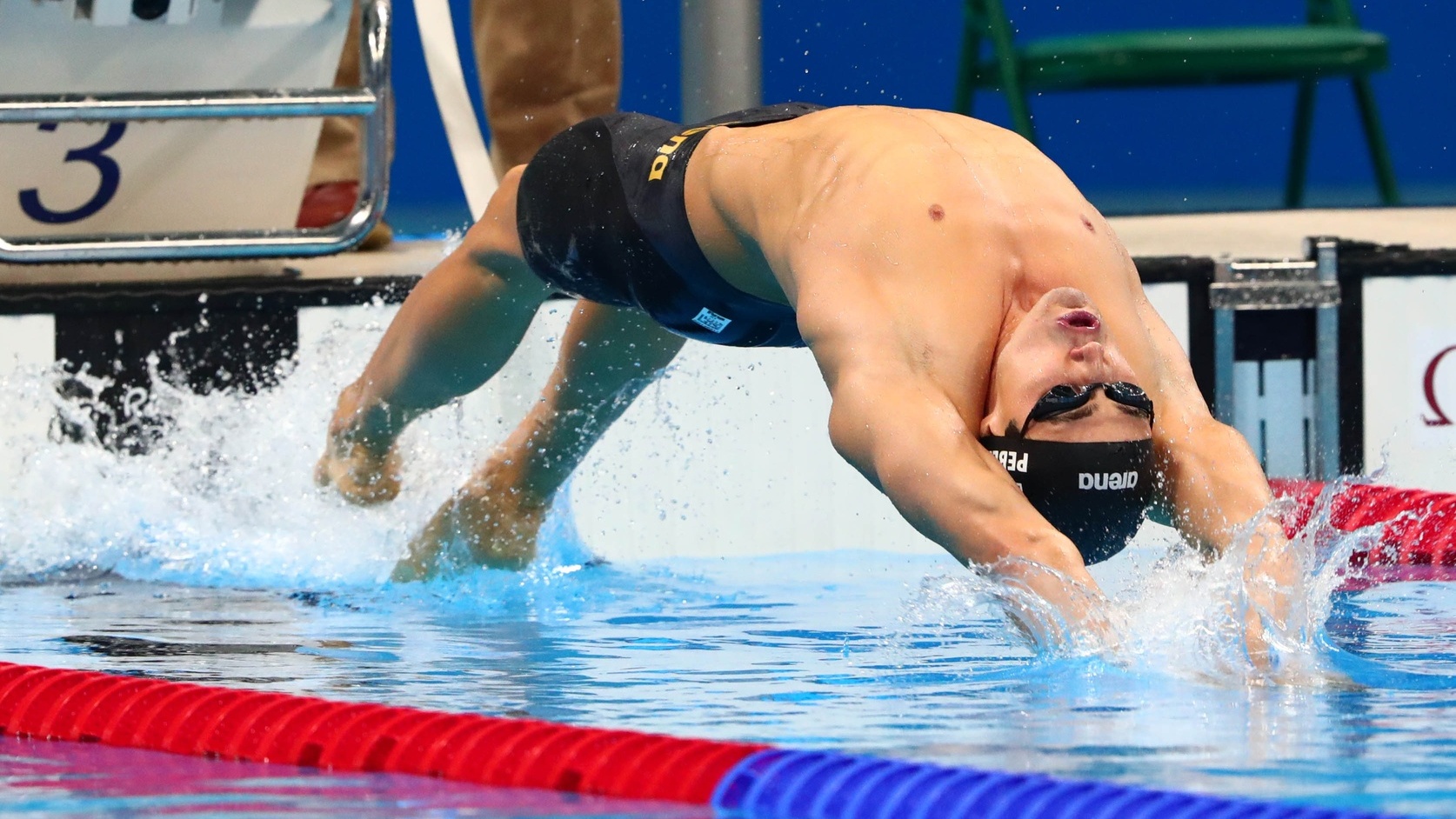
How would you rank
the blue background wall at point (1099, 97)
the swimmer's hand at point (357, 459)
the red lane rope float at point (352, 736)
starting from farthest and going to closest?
the blue background wall at point (1099, 97) → the swimmer's hand at point (357, 459) → the red lane rope float at point (352, 736)

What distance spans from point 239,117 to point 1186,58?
2.41 metres

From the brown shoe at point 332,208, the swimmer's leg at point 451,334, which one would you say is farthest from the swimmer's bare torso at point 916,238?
the brown shoe at point 332,208

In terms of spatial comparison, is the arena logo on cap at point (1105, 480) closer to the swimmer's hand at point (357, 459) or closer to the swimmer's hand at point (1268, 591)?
the swimmer's hand at point (1268, 591)

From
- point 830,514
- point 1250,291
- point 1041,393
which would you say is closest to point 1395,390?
point 1250,291

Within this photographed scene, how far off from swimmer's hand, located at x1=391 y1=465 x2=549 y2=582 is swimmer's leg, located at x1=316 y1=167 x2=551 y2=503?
0.56ft

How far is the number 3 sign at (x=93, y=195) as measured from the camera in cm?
445

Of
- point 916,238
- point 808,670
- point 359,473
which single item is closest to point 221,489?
point 359,473

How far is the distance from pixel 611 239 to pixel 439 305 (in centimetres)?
47

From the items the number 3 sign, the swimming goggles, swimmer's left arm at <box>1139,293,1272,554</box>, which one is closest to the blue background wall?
the number 3 sign

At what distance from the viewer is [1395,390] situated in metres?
4.45

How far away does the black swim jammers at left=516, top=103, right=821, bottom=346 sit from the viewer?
3.10 meters

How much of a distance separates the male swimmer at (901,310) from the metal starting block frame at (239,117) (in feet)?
2.07

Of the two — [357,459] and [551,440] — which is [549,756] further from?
[357,459]

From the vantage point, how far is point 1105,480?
246 cm
